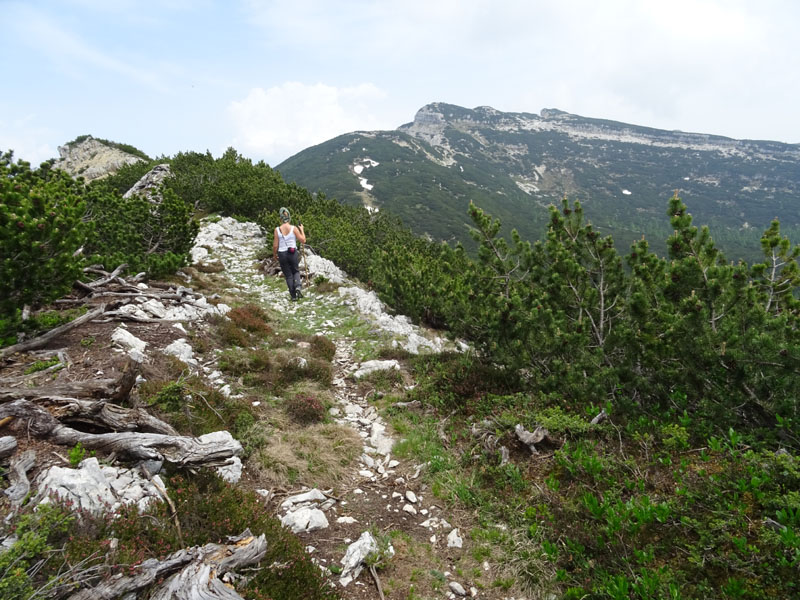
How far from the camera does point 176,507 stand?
3799 mm

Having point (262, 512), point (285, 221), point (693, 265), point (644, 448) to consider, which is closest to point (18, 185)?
point (285, 221)

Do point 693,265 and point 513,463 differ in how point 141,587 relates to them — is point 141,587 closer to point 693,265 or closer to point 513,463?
point 513,463

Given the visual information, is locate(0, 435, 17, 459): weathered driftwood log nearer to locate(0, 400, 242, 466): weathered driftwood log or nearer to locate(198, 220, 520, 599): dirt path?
locate(0, 400, 242, 466): weathered driftwood log

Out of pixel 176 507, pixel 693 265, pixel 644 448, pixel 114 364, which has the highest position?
pixel 693 265

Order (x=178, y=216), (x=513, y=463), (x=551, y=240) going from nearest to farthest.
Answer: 1. (x=513, y=463)
2. (x=551, y=240)
3. (x=178, y=216)

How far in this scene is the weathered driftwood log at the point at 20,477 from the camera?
325 cm

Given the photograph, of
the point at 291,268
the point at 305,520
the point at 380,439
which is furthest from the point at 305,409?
the point at 291,268

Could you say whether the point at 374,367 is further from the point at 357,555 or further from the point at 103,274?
the point at 103,274

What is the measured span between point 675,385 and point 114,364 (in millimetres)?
8693

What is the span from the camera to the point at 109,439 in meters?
4.24

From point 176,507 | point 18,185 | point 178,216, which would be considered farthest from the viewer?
point 178,216

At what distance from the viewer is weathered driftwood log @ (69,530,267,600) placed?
2721 millimetres

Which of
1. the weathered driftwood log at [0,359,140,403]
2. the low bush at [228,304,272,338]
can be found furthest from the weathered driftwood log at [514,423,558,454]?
the low bush at [228,304,272,338]

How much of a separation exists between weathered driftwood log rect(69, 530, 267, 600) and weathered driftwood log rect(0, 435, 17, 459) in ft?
6.52
